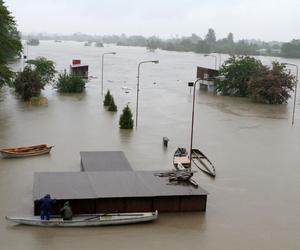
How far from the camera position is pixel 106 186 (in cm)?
1944

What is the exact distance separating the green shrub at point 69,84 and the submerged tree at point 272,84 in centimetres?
2070

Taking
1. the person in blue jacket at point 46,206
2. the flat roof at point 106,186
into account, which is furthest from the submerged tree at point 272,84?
the person in blue jacket at point 46,206

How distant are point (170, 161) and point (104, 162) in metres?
4.84

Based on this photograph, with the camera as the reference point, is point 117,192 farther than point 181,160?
No

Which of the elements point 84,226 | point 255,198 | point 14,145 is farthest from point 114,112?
point 84,226

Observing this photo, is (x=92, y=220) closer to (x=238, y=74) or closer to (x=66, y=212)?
(x=66, y=212)

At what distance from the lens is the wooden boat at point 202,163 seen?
25.2 metres

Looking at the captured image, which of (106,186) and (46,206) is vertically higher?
(106,186)

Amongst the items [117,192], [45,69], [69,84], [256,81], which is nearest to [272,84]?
[256,81]

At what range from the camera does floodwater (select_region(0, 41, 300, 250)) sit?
665 inches

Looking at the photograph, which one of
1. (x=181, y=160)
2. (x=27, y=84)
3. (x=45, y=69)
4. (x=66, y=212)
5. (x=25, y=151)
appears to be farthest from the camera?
(x=45, y=69)

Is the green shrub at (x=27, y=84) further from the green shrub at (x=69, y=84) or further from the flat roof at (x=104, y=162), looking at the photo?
the flat roof at (x=104, y=162)

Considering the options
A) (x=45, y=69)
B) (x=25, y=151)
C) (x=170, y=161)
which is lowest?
(x=170, y=161)

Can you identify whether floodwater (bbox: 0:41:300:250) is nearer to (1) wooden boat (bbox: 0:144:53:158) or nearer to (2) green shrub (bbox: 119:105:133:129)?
(1) wooden boat (bbox: 0:144:53:158)
